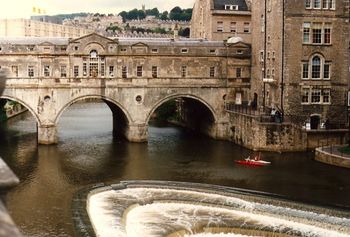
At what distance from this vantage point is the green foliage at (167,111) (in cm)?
6994

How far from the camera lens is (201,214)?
27.6 metres

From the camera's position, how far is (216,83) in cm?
5356

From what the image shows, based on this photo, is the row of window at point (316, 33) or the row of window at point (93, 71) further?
the row of window at point (93, 71)

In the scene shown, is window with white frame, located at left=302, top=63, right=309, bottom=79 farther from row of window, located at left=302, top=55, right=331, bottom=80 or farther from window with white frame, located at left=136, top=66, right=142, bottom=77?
window with white frame, located at left=136, top=66, right=142, bottom=77

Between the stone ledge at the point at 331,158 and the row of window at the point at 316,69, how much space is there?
8653 millimetres

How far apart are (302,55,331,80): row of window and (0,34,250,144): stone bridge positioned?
7338 millimetres

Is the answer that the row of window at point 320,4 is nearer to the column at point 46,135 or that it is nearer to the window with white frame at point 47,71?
the window with white frame at point 47,71

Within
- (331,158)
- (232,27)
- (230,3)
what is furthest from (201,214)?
(230,3)

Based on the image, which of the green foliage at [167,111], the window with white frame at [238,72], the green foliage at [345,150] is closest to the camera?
the green foliage at [345,150]

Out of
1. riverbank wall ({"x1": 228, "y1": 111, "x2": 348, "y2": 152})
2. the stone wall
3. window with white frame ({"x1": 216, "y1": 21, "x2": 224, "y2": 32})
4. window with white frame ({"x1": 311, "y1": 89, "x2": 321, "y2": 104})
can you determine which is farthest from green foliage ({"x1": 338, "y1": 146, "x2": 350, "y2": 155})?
window with white frame ({"x1": 216, "y1": 21, "x2": 224, "y2": 32})

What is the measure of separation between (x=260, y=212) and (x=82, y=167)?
1584 cm

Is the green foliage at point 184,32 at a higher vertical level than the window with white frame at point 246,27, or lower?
higher

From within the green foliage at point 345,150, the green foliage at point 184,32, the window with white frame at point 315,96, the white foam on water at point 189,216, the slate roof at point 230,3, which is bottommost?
the white foam on water at point 189,216

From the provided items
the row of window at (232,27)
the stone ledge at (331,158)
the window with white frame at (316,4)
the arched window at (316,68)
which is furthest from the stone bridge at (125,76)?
the stone ledge at (331,158)
